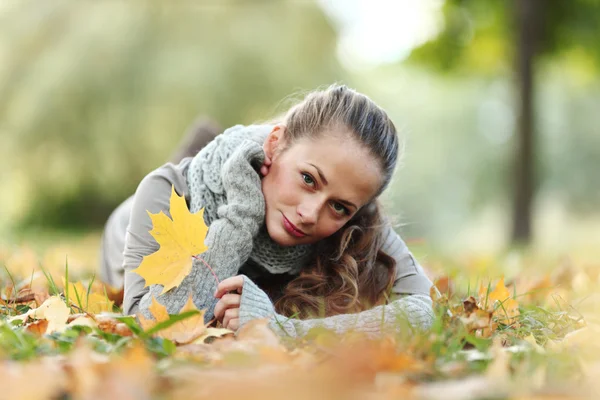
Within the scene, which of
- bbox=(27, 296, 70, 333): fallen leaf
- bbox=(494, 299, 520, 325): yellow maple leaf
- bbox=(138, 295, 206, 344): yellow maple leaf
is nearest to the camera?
bbox=(138, 295, 206, 344): yellow maple leaf

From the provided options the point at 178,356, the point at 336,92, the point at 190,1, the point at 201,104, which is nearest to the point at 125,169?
the point at 201,104

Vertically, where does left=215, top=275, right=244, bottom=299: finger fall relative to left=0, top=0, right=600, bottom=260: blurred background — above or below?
below

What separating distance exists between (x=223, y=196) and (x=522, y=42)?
6.09 meters

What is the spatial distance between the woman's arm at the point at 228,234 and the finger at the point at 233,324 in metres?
0.17

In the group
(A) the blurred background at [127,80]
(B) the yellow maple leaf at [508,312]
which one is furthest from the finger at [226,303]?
(A) the blurred background at [127,80]

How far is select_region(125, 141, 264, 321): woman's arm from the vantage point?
1890 mm

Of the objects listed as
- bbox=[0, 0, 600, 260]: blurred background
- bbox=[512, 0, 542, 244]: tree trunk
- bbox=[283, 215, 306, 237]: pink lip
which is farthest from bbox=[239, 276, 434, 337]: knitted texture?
bbox=[0, 0, 600, 260]: blurred background

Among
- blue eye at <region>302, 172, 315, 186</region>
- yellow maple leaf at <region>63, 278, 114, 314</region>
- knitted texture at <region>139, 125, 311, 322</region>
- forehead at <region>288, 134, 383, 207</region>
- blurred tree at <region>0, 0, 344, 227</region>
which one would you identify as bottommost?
yellow maple leaf at <region>63, 278, 114, 314</region>

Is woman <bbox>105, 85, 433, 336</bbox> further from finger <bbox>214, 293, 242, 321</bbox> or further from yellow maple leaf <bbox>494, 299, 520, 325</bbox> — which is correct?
yellow maple leaf <bbox>494, 299, 520, 325</bbox>

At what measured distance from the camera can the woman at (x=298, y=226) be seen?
6.12 feet

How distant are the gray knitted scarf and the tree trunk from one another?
561 centimetres

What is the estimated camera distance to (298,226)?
1996 millimetres

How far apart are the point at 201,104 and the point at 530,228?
197 inches

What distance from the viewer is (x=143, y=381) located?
1.03m
